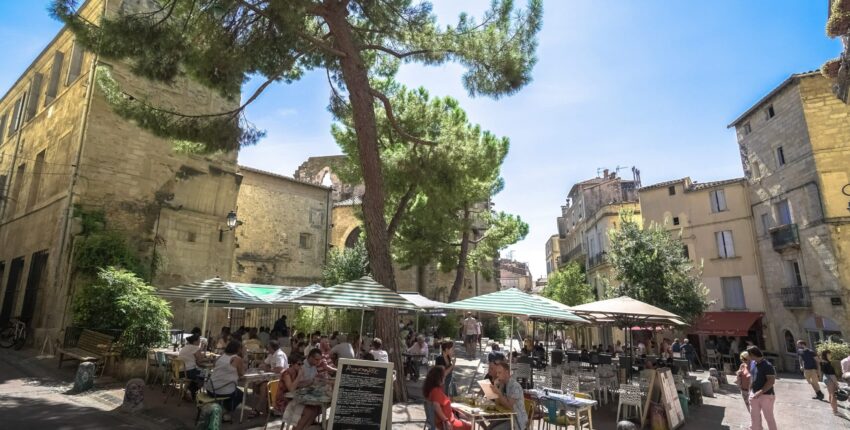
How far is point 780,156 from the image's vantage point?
20.4 meters

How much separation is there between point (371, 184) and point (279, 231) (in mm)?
15471

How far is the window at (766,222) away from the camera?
21016 mm

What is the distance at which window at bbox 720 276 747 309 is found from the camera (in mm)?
21797

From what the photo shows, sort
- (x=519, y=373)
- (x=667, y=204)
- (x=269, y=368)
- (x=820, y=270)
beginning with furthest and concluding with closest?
(x=667, y=204) → (x=820, y=270) → (x=519, y=373) → (x=269, y=368)

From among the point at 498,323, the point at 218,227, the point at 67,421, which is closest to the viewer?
the point at 67,421

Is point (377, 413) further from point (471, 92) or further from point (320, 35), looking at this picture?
point (320, 35)

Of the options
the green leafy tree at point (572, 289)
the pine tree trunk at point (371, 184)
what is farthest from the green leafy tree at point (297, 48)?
the green leafy tree at point (572, 289)

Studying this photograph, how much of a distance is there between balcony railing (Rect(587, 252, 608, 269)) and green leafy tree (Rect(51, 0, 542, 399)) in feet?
70.1

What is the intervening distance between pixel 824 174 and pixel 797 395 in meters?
10.7

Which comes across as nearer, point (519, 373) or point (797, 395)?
point (519, 373)

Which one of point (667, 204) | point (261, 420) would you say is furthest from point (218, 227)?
point (667, 204)

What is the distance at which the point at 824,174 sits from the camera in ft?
58.6

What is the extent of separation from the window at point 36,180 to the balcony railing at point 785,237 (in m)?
30.4

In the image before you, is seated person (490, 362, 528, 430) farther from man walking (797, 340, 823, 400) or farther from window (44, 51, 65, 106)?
window (44, 51, 65, 106)
